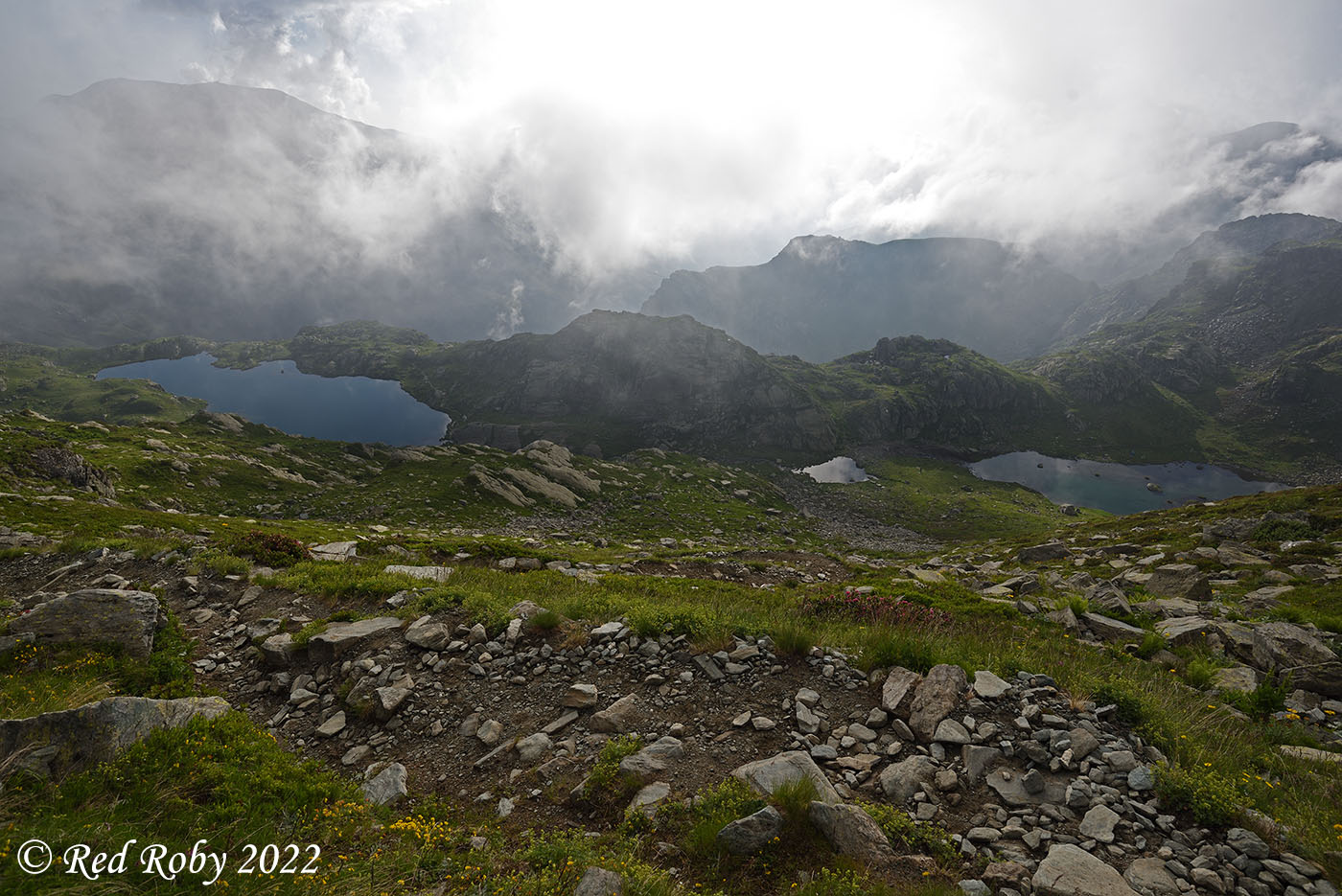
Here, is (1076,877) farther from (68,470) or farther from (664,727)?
(68,470)

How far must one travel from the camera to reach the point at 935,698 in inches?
330

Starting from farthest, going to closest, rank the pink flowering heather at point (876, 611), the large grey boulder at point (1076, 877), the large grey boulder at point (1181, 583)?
the large grey boulder at point (1181, 583)
the pink flowering heather at point (876, 611)
the large grey boulder at point (1076, 877)

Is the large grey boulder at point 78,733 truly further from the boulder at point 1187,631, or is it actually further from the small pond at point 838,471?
the small pond at point 838,471

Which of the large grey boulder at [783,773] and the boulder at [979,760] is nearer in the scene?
the large grey boulder at [783,773]

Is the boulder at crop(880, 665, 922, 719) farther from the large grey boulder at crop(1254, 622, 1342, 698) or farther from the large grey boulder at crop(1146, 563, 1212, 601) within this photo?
the large grey boulder at crop(1146, 563, 1212, 601)

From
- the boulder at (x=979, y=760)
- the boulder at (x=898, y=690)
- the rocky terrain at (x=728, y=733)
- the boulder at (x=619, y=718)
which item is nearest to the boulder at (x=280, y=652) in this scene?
the rocky terrain at (x=728, y=733)

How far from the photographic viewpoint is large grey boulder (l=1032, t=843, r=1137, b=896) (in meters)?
5.11

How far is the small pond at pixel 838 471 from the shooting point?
170750 mm

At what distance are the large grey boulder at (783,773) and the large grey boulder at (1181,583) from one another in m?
23.7

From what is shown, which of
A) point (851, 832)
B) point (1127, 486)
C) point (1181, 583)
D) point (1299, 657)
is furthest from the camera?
point (1127, 486)

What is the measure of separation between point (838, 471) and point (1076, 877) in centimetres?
18383

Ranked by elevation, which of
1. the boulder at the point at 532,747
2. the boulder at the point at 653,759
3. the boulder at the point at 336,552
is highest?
the boulder at the point at 653,759

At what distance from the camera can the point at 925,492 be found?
487ft

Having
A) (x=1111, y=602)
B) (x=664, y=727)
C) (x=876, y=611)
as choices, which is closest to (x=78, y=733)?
(x=664, y=727)
